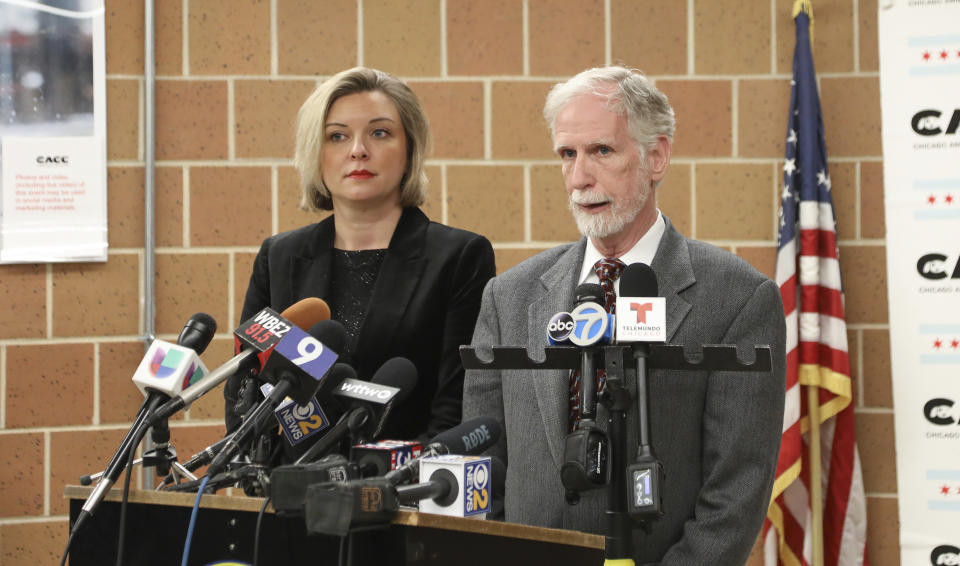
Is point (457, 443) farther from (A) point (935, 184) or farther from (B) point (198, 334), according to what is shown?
(A) point (935, 184)

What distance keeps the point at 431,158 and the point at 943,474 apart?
6.22 ft

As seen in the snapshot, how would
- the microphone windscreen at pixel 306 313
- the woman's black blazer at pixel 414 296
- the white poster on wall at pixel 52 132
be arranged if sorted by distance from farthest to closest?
1. the white poster on wall at pixel 52 132
2. the woman's black blazer at pixel 414 296
3. the microphone windscreen at pixel 306 313

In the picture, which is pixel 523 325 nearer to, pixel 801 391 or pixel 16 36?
pixel 801 391

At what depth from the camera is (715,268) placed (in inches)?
70.9

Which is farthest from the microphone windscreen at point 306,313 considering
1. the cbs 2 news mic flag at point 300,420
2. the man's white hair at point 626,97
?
the man's white hair at point 626,97

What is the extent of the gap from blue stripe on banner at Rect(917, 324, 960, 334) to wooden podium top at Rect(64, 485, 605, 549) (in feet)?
7.31

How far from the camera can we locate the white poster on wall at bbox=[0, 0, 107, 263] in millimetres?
3186

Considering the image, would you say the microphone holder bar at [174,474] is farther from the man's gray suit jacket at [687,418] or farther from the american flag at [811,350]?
the american flag at [811,350]

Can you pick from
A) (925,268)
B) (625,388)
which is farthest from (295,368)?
(925,268)

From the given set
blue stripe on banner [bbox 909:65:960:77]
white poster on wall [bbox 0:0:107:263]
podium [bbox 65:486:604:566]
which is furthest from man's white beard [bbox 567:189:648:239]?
white poster on wall [bbox 0:0:107:263]

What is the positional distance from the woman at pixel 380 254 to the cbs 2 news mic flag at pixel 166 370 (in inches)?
35.0

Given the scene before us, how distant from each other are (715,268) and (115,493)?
1.07 m

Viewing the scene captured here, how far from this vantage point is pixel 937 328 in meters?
3.08

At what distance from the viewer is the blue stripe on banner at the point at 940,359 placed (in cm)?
305
